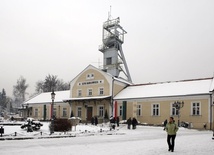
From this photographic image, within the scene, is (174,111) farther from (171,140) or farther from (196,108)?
(171,140)

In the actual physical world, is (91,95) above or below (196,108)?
above

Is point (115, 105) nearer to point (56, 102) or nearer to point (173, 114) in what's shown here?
point (173, 114)

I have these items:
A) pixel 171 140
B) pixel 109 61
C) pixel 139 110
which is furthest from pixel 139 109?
pixel 171 140

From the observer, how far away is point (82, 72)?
4684 centimetres

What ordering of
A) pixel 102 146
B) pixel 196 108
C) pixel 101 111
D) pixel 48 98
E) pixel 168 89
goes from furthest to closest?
pixel 48 98 → pixel 101 111 → pixel 168 89 → pixel 196 108 → pixel 102 146

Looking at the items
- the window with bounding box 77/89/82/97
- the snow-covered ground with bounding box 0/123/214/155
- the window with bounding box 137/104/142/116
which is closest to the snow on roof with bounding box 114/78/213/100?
the window with bounding box 137/104/142/116

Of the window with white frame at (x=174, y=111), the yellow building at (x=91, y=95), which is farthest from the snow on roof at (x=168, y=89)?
the window with white frame at (x=174, y=111)

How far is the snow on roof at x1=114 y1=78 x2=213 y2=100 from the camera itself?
3597 centimetres

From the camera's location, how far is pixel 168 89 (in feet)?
128

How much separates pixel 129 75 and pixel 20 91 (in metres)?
55.9

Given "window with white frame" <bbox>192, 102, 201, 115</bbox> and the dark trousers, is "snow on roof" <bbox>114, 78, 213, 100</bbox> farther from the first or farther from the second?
the dark trousers

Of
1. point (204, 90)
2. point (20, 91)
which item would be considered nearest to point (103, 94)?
point (204, 90)

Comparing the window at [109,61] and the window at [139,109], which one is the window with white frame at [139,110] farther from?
the window at [109,61]

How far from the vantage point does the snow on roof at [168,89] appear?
35969mm
